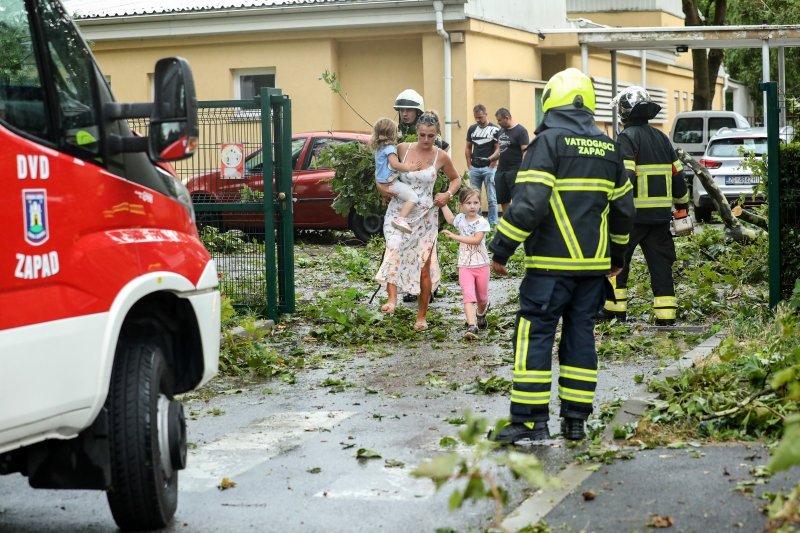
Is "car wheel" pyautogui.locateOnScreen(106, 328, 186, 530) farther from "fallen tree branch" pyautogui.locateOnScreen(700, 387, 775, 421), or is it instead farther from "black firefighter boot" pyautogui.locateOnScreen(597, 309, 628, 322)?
"black firefighter boot" pyautogui.locateOnScreen(597, 309, 628, 322)

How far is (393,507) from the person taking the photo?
566 centimetres

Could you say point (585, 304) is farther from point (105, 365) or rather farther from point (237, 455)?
point (105, 365)

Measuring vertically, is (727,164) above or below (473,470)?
above

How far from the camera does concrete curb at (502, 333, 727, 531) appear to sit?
519 cm

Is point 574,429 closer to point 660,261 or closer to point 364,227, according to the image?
point 660,261

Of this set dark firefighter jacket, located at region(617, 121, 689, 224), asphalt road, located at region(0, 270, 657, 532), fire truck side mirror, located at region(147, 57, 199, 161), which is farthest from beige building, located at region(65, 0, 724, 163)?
fire truck side mirror, located at region(147, 57, 199, 161)

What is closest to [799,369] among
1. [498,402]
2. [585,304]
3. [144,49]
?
[585,304]

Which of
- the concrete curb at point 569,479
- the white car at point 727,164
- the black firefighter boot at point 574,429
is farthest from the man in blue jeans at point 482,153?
the black firefighter boot at point 574,429

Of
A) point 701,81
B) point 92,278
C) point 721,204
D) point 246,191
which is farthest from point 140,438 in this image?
point 701,81

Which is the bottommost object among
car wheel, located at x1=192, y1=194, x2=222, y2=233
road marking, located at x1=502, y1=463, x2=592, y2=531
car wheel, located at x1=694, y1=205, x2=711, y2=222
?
road marking, located at x1=502, y1=463, x2=592, y2=531

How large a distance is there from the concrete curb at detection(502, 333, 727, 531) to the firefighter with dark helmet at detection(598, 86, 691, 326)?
2386 millimetres

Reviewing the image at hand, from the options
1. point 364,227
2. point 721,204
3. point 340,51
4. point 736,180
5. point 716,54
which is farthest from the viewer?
point 716,54

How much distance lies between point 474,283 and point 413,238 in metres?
0.76

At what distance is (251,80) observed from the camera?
89.2ft
